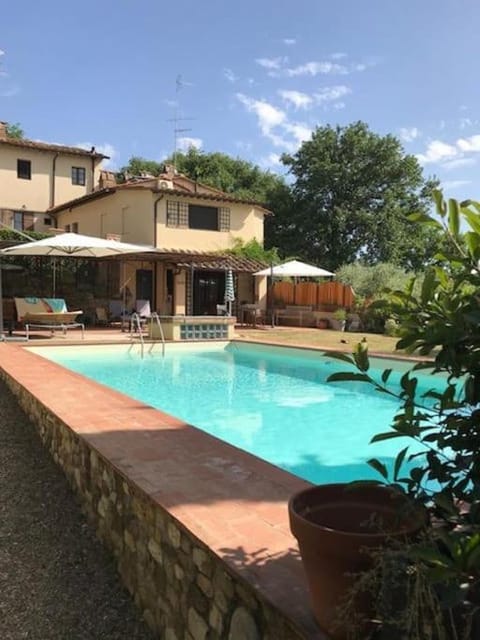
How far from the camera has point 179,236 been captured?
22453 millimetres

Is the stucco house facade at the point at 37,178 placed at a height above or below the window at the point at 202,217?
above

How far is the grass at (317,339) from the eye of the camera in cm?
1476

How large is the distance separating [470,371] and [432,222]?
1.44ft

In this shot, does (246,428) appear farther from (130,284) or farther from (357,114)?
(357,114)

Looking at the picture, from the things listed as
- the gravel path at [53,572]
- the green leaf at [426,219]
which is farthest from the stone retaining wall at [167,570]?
the green leaf at [426,219]

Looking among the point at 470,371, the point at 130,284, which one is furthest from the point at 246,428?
the point at 130,284

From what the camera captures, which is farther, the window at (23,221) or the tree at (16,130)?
the tree at (16,130)

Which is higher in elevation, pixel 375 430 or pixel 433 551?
pixel 433 551

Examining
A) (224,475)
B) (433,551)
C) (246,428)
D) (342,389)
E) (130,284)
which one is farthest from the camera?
(130,284)

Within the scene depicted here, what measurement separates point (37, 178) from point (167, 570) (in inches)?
1174

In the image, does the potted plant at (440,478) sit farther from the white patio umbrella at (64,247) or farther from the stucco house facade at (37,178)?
the stucco house facade at (37,178)

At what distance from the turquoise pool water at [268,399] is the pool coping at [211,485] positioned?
2.00 metres

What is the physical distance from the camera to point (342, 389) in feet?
34.8

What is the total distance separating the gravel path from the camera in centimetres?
295
